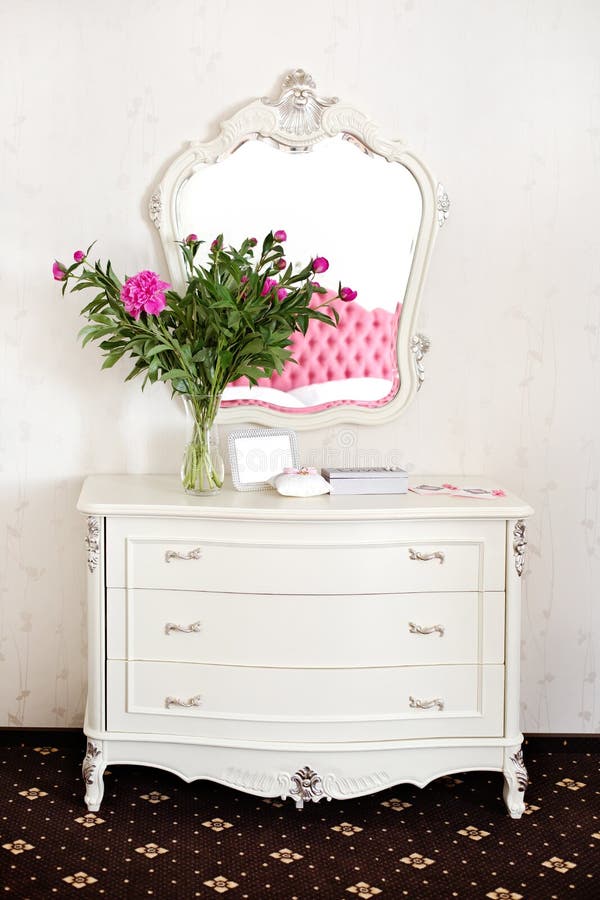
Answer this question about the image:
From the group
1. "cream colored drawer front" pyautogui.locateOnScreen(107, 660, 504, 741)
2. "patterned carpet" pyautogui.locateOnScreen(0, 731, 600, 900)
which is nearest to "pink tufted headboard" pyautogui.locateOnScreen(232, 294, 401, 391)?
"cream colored drawer front" pyautogui.locateOnScreen(107, 660, 504, 741)

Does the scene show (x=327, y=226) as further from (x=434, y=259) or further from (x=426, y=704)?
(x=426, y=704)

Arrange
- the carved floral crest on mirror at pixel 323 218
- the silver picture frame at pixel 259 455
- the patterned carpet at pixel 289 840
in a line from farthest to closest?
the carved floral crest on mirror at pixel 323 218 < the silver picture frame at pixel 259 455 < the patterned carpet at pixel 289 840

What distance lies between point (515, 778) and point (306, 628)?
0.72 meters

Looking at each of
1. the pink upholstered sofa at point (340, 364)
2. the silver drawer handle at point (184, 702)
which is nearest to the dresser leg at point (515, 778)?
the silver drawer handle at point (184, 702)

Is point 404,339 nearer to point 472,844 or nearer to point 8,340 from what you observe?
point 8,340

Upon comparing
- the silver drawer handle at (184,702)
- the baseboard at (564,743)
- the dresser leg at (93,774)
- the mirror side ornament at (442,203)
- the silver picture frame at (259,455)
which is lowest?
the baseboard at (564,743)

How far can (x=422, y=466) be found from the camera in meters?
2.79

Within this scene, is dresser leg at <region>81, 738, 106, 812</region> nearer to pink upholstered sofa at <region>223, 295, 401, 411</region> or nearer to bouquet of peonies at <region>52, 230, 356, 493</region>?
bouquet of peonies at <region>52, 230, 356, 493</region>

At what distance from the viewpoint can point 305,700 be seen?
2.30 m

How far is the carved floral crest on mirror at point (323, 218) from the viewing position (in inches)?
104

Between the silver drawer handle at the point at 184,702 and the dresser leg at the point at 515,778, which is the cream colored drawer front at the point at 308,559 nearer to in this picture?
the silver drawer handle at the point at 184,702

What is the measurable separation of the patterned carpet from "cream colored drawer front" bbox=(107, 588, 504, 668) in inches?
17.8

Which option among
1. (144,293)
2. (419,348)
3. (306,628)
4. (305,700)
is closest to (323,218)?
(419,348)

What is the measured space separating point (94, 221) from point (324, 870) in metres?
1.98
